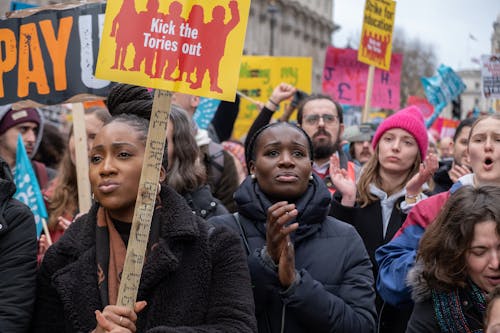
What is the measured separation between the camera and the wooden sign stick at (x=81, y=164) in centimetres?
432

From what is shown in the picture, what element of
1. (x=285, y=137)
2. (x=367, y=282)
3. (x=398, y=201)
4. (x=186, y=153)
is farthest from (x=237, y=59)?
(x=398, y=201)

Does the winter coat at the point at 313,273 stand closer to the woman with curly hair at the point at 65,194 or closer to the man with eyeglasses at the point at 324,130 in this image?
the woman with curly hair at the point at 65,194

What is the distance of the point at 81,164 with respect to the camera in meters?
4.33

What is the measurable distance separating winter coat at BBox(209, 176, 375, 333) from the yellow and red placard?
2.54ft

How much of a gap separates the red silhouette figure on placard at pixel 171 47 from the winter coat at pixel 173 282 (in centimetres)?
49

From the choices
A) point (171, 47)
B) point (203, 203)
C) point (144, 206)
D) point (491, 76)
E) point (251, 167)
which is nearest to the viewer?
point (144, 206)

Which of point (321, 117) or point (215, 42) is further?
point (321, 117)

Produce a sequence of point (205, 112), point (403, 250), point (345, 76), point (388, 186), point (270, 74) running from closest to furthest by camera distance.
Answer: point (403, 250) → point (388, 186) → point (205, 112) → point (270, 74) → point (345, 76)

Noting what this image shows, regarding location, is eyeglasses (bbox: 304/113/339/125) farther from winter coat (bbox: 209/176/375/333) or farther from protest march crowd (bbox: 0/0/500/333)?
winter coat (bbox: 209/176/375/333)

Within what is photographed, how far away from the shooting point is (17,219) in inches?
116

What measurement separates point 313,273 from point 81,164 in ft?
5.42

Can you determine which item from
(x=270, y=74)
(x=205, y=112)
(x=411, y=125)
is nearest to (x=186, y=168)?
(x=411, y=125)

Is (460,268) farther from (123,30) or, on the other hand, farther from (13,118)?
(13,118)

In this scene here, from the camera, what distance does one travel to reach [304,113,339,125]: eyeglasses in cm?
544
